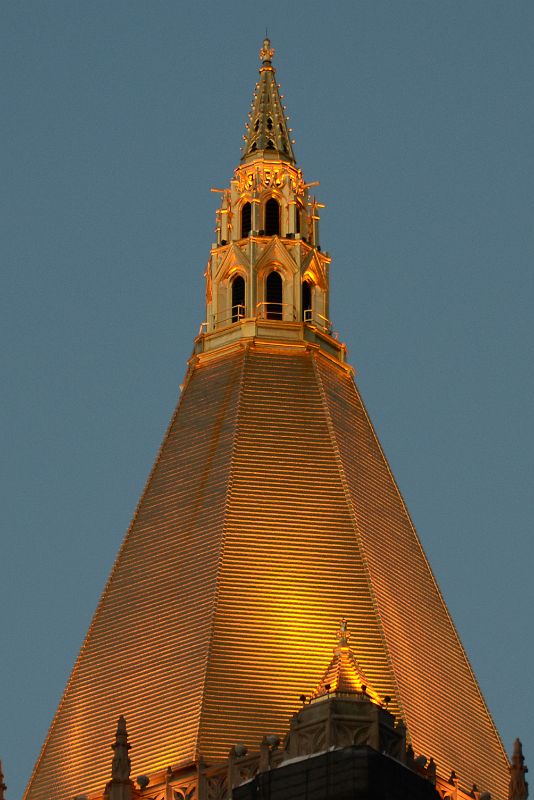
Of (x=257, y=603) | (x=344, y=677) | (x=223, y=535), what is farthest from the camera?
(x=223, y=535)

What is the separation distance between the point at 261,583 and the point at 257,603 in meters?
0.83

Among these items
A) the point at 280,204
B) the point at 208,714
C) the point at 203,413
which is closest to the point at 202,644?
the point at 208,714

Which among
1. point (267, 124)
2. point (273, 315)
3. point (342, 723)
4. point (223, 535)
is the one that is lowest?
point (342, 723)

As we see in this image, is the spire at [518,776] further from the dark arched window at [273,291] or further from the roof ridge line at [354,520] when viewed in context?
the dark arched window at [273,291]

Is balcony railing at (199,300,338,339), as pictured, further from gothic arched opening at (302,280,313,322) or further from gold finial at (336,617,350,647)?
gold finial at (336,617,350,647)

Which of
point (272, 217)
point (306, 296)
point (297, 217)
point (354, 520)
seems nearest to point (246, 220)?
point (272, 217)

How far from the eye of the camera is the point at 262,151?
14062cm

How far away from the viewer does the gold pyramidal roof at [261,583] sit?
123500 millimetres

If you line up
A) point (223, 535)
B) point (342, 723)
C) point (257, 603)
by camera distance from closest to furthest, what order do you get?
A: 1. point (342, 723)
2. point (257, 603)
3. point (223, 535)

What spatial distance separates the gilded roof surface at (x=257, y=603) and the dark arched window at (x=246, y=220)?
5.85 m

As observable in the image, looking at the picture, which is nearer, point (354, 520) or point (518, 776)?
point (518, 776)

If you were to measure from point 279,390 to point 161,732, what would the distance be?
14.7 meters

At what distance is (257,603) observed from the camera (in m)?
126

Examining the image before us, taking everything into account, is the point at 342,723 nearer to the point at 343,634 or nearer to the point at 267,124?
the point at 343,634
